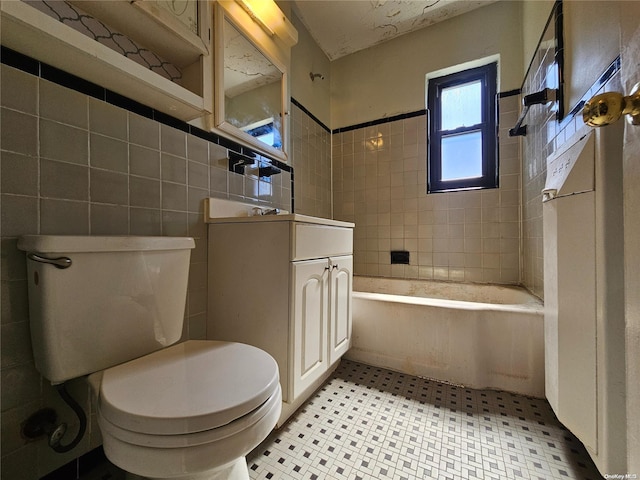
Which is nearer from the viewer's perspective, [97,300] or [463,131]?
[97,300]

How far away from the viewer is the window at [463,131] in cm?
197

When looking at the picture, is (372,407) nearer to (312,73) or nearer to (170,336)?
(170,336)

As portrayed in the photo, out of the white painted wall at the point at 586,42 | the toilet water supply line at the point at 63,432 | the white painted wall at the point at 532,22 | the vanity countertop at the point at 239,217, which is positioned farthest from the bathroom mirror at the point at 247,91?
the white painted wall at the point at 532,22

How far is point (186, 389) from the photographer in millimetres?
561

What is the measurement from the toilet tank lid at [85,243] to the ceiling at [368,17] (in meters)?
2.06

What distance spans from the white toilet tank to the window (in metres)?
2.07

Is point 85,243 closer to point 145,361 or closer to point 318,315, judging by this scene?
point 145,361

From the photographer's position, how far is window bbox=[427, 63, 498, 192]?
197 centimetres

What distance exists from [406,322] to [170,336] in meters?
1.17

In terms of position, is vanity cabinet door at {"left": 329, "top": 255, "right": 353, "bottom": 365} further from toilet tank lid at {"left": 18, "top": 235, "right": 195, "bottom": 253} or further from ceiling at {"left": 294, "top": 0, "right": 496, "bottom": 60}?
ceiling at {"left": 294, "top": 0, "right": 496, "bottom": 60}

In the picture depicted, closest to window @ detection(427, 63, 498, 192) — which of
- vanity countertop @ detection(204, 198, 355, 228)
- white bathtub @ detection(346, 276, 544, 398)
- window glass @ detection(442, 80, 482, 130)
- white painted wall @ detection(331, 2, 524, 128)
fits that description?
window glass @ detection(442, 80, 482, 130)

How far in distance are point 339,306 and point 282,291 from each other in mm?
441

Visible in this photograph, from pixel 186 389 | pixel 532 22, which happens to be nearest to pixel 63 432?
pixel 186 389

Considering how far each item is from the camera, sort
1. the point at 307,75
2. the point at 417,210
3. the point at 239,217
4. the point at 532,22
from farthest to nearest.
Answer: the point at 417,210, the point at 307,75, the point at 532,22, the point at 239,217
